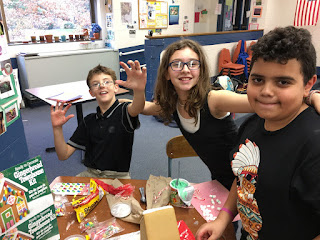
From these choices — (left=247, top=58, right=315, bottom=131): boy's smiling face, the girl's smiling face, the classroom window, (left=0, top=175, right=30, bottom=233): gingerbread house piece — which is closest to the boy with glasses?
the girl's smiling face

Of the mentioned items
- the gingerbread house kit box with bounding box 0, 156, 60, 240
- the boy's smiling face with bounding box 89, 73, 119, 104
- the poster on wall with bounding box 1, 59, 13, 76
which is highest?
the poster on wall with bounding box 1, 59, 13, 76

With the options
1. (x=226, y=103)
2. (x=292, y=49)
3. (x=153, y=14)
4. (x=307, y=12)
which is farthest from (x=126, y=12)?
(x=292, y=49)

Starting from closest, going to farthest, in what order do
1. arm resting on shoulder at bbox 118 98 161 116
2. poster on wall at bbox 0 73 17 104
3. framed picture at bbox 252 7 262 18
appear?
→ arm resting on shoulder at bbox 118 98 161 116
poster on wall at bbox 0 73 17 104
framed picture at bbox 252 7 262 18

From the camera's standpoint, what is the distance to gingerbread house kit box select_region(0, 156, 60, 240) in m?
0.70

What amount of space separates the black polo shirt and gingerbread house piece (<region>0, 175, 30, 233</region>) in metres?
0.88

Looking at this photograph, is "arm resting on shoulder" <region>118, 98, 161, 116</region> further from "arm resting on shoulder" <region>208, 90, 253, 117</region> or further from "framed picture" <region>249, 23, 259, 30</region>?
"framed picture" <region>249, 23, 259, 30</region>

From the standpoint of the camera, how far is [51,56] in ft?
15.2

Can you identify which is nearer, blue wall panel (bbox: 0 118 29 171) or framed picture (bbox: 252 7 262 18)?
blue wall panel (bbox: 0 118 29 171)

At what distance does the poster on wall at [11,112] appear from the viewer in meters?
2.02

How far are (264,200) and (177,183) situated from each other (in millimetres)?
418

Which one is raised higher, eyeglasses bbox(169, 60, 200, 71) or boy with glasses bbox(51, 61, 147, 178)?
eyeglasses bbox(169, 60, 200, 71)

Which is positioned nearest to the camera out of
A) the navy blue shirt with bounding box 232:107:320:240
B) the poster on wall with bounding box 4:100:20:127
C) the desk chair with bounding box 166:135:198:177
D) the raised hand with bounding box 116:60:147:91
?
the navy blue shirt with bounding box 232:107:320:240

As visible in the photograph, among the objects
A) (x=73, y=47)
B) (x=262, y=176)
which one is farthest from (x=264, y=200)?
(x=73, y=47)

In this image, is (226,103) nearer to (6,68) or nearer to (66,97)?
(6,68)
